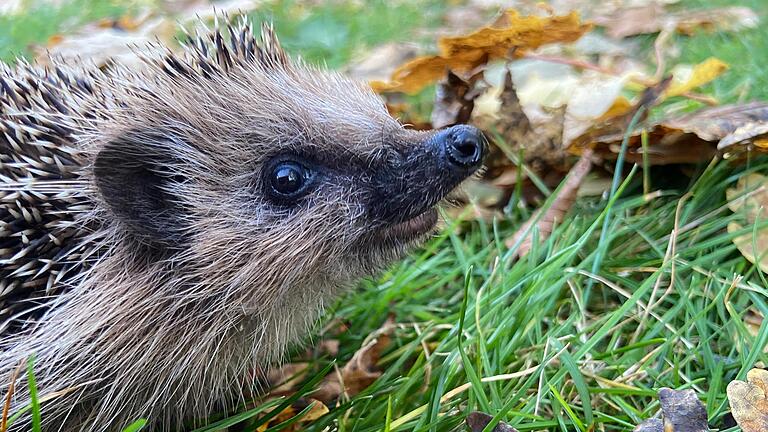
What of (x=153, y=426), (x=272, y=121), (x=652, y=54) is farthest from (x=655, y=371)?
(x=652, y=54)

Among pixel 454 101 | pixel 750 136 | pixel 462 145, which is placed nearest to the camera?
pixel 462 145

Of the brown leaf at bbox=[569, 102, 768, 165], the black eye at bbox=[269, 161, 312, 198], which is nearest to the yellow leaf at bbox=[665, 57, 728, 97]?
the brown leaf at bbox=[569, 102, 768, 165]

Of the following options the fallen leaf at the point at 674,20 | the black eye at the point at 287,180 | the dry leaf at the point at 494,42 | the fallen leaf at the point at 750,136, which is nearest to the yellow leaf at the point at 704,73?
the dry leaf at the point at 494,42

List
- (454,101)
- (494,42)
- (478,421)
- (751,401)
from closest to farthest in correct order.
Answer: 1. (751,401)
2. (478,421)
3. (494,42)
4. (454,101)

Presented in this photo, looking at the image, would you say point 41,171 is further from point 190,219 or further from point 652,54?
point 652,54

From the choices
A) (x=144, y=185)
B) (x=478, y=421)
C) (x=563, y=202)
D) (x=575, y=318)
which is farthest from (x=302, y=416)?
(x=563, y=202)

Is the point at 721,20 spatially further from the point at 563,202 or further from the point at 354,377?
the point at 354,377
